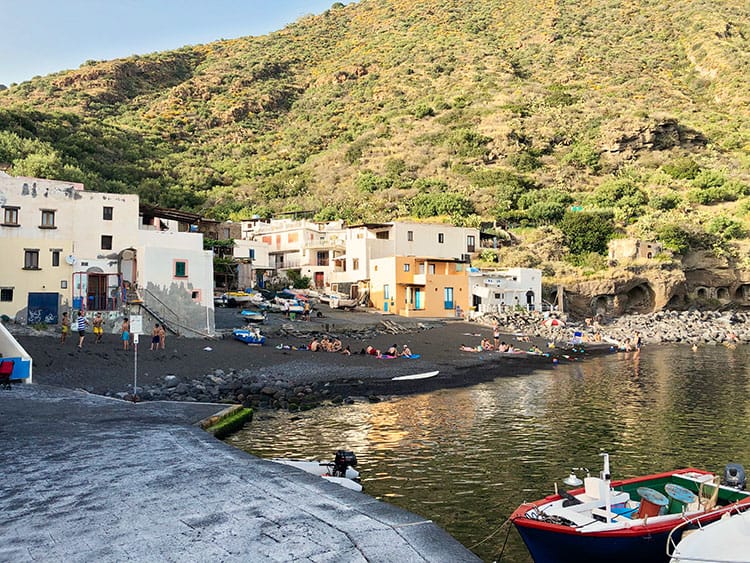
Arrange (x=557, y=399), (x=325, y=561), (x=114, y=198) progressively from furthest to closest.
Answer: (x=114, y=198), (x=557, y=399), (x=325, y=561)

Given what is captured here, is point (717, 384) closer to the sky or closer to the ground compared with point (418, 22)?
closer to the ground

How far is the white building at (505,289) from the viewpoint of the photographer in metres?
56.8

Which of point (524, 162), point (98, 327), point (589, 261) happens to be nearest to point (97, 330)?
point (98, 327)

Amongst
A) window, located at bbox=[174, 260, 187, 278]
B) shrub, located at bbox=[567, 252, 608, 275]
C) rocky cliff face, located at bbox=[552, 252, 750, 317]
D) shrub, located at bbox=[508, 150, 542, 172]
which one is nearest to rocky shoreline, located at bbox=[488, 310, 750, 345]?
rocky cliff face, located at bbox=[552, 252, 750, 317]

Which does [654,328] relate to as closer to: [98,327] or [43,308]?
[98,327]

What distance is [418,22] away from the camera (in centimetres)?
16812

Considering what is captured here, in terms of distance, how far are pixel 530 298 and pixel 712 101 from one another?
286 feet

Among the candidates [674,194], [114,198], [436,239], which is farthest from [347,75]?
[114,198]

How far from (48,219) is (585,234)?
192 ft

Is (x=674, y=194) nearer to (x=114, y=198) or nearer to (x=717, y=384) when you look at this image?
(x=717, y=384)

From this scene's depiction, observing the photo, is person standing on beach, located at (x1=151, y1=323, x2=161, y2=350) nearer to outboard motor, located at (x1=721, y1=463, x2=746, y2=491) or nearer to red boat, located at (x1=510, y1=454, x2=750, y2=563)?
red boat, located at (x1=510, y1=454, x2=750, y2=563)

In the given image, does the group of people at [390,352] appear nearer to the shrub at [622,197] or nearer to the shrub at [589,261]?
the shrub at [589,261]

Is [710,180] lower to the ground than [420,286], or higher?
higher

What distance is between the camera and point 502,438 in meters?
18.2
